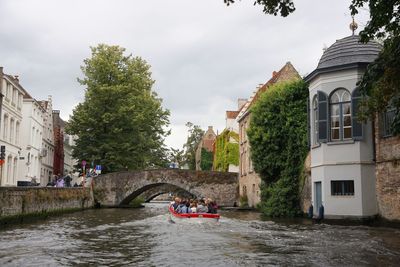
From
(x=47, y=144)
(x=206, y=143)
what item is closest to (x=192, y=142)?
(x=206, y=143)

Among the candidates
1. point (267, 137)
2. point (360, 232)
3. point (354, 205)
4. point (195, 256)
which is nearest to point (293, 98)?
point (267, 137)

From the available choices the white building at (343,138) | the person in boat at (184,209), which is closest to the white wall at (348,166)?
the white building at (343,138)

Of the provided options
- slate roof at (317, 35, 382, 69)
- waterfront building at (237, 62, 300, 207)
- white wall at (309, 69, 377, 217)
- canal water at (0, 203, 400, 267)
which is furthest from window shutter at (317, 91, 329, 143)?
waterfront building at (237, 62, 300, 207)

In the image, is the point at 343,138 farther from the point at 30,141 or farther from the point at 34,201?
the point at 30,141

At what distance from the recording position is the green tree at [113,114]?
120 ft

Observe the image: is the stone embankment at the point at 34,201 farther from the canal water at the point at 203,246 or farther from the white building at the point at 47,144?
the white building at the point at 47,144

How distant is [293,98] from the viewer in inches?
988

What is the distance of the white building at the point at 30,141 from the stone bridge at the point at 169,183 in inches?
215

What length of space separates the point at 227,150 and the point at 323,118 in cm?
2147

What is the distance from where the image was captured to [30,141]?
40.6 m

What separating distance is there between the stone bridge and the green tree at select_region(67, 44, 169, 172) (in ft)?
3.96

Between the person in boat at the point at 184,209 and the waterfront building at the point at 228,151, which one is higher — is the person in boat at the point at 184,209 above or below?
below

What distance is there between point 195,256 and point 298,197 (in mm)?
14160

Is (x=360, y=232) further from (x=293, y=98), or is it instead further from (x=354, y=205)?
(x=293, y=98)
